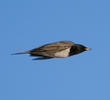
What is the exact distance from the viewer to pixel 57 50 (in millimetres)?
13320

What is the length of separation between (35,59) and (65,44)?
213 centimetres

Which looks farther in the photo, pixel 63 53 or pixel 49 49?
pixel 49 49

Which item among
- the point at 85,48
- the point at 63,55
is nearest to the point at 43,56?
the point at 63,55

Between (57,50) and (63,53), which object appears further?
(57,50)

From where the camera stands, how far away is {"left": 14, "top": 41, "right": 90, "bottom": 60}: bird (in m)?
13.1

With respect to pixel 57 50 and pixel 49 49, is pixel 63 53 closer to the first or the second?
pixel 57 50

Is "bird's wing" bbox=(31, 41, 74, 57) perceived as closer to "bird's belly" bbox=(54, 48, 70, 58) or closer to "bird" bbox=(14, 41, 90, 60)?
"bird" bbox=(14, 41, 90, 60)

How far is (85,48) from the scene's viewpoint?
13.9 metres

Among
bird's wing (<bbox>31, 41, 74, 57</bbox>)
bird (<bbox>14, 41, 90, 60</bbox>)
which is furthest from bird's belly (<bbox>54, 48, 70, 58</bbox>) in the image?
bird's wing (<bbox>31, 41, 74, 57</bbox>)

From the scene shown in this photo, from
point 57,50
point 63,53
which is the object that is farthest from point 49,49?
point 63,53

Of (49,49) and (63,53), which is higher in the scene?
(49,49)

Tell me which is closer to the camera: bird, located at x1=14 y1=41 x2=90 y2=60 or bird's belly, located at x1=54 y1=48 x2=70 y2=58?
bird's belly, located at x1=54 y1=48 x2=70 y2=58

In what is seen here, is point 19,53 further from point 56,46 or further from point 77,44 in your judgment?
point 77,44

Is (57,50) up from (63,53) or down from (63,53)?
up
